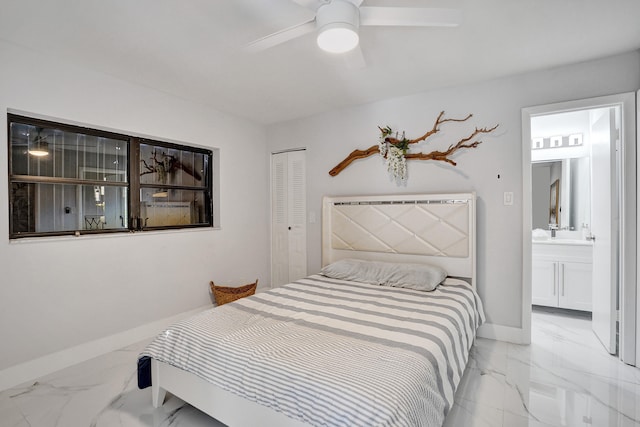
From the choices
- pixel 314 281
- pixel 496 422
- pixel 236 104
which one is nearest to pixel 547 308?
pixel 496 422

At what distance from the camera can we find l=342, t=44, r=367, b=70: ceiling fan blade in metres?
2.30

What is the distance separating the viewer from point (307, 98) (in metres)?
3.45

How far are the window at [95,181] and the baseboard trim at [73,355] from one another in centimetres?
96

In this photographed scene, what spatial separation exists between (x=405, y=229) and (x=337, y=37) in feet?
7.02

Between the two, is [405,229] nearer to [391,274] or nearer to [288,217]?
[391,274]

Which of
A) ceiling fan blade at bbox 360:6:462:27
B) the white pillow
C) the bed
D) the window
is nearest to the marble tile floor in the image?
the bed

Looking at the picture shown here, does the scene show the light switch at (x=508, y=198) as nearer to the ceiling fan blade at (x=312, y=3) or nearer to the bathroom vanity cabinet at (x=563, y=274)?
the bathroom vanity cabinet at (x=563, y=274)

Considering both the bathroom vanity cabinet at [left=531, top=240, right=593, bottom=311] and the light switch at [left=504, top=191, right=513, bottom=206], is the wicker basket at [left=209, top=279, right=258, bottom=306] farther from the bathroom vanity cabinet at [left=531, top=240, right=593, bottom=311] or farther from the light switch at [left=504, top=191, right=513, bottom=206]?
the bathroom vanity cabinet at [left=531, top=240, right=593, bottom=311]

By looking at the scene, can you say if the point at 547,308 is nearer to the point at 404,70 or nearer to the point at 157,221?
the point at 404,70

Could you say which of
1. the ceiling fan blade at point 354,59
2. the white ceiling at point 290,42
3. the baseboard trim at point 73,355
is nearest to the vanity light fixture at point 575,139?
the white ceiling at point 290,42

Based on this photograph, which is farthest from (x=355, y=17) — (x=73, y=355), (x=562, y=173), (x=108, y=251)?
(x=562, y=173)

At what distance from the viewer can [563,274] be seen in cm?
364

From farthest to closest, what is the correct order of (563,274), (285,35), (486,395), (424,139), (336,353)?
(563,274), (424,139), (486,395), (285,35), (336,353)

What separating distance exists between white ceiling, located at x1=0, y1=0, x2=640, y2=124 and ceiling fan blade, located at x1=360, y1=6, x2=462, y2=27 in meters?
0.32
